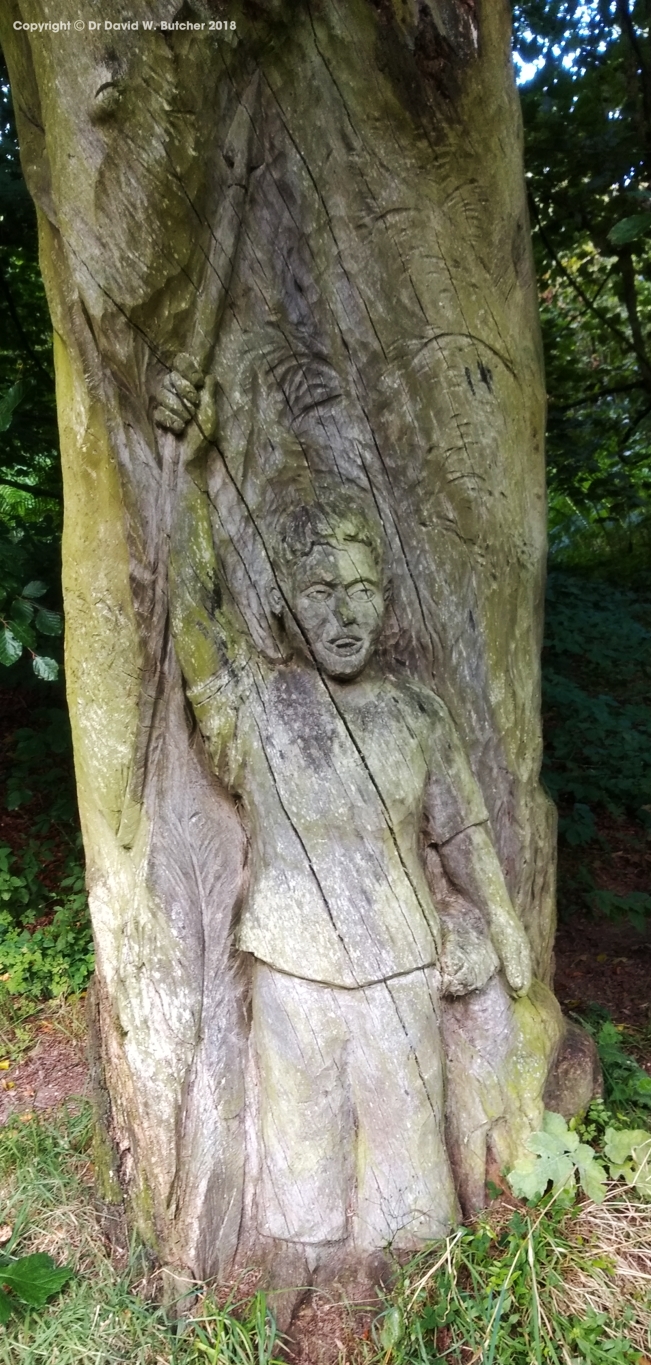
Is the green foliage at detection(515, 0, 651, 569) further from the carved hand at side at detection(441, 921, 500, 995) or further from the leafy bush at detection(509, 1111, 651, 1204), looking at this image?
the leafy bush at detection(509, 1111, 651, 1204)

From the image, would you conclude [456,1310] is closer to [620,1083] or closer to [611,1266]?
[611,1266]

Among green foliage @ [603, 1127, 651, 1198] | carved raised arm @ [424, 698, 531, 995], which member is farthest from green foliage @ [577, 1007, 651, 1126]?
carved raised arm @ [424, 698, 531, 995]

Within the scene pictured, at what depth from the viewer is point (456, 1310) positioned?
2127 millimetres

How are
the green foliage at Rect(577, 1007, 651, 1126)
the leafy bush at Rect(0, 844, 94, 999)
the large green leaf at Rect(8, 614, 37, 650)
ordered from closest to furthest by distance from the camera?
the green foliage at Rect(577, 1007, 651, 1126) → the large green leaf at Rect(8, 614, 37, 650) → the leafy bush at Rect(0, 844, 94, 999)

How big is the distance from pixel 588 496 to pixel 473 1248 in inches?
136

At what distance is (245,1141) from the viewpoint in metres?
2.30

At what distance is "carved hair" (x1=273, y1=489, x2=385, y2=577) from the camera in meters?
2.26

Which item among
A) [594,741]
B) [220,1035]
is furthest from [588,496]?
[220,1035]

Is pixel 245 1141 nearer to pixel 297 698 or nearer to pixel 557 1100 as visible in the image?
pixel 557 1100

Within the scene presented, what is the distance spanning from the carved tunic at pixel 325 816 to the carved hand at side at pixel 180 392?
638 millimetres

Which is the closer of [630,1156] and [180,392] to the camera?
[180,392]

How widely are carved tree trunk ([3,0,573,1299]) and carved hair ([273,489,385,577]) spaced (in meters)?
0.06

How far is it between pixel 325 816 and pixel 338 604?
531 mm
